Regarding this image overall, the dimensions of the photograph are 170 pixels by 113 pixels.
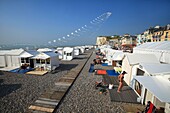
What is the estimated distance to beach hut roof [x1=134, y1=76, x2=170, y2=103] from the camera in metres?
4.90

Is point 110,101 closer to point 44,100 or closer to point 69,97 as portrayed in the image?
point 69,97

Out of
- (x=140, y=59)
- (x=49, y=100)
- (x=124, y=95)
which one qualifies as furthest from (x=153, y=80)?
(x=49, y=100)

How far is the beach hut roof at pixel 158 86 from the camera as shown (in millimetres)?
4898

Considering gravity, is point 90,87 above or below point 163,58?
below

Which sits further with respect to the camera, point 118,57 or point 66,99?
point 118,57

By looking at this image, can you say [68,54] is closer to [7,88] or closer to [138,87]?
[7,88]

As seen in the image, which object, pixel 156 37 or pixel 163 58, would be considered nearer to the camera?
pixel 163 58

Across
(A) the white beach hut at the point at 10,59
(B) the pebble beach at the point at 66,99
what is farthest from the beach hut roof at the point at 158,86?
(A) the white beach hut at the point at 10,59

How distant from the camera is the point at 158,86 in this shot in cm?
584

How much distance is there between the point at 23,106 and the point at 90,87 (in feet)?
19.1

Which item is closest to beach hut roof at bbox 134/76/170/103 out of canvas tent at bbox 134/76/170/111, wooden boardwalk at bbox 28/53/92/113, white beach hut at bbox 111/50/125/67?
canvas tent at bbox 134/76/170/111

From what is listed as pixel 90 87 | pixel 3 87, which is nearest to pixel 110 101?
pixel 90 87

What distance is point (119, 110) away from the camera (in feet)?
22.8

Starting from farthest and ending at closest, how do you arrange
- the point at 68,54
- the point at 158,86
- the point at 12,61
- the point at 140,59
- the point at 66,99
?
the point at 68,54 → the point at 12,61 → the point at 140,59 → the point at 66,99 → the point at 158,86
